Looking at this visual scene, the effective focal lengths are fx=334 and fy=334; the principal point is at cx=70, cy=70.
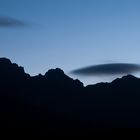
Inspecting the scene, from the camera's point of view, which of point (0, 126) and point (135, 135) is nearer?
point (135, 135)

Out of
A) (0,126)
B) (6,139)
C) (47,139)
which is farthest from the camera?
(0,126)

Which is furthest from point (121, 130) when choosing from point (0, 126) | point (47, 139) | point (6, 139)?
point (0, 126)

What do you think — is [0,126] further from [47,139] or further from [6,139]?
[6,139]

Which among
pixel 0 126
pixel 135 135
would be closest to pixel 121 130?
pixel 135 135

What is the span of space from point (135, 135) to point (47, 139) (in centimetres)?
13521

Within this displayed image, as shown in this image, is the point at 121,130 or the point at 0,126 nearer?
the point at 121,130

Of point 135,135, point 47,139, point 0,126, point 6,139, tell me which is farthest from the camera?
point 0,126

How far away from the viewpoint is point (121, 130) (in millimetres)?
45438

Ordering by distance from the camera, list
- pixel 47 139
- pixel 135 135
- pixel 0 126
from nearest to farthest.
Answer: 1. pixel 135 135
2. pixel 47 139
3. pixel 0 126

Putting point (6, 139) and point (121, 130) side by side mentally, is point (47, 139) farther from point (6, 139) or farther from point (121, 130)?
point (121, 130)

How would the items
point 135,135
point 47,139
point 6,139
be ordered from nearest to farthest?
1. point 135,135
2. point 6,139
3. point 47,139

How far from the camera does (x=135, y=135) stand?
144ft

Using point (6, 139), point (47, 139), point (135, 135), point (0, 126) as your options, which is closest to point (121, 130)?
point (135, 135)

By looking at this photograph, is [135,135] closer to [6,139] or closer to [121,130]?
[121,130]
